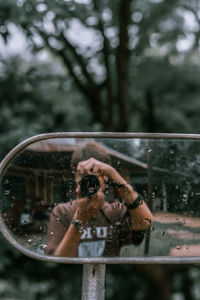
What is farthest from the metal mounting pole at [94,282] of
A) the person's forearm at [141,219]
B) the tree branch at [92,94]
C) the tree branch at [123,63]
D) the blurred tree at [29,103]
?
the tree branch at [92,94]

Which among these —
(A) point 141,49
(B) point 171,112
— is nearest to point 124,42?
(A) point 141,49

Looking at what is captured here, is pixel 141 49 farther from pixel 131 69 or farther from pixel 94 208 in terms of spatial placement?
pixel 94 208

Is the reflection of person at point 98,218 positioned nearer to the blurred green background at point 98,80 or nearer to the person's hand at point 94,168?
the person's hand at point 94,168

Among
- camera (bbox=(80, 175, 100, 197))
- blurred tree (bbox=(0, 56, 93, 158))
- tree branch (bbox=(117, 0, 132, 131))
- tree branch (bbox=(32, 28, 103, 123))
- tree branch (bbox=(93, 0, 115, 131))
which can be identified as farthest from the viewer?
tree branch (bbox=(32, 28, 103, 123))

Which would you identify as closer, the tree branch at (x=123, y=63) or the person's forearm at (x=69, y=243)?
the person's forearm at (x=69, y=243)

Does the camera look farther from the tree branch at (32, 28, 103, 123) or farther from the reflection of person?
the tree branch at (32, 28, 103, 123)

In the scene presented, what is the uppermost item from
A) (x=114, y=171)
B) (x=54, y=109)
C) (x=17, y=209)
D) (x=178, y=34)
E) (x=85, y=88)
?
(x=178, y=34)

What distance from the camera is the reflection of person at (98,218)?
3.29 feet

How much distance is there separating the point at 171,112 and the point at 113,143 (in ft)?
10.6

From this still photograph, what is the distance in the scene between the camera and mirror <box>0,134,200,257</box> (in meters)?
1.00

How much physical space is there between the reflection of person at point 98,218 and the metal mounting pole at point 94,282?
0.13 feet

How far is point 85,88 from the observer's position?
4.20 metres

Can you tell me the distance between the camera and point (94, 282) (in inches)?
40.9

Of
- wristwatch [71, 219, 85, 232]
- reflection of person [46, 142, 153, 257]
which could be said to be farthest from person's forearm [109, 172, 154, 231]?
wristwatch [71, 219, 85, 232]
